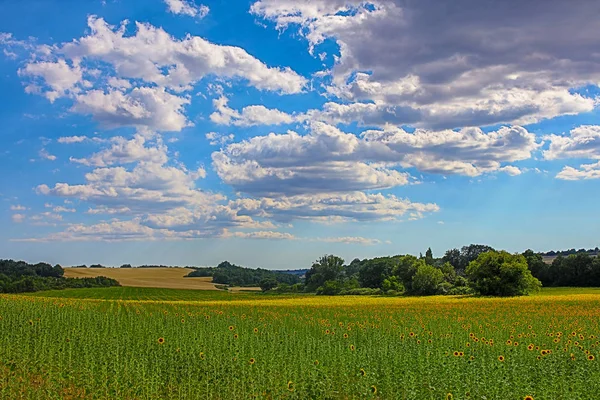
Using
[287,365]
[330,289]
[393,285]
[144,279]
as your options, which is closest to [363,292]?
[393,285]

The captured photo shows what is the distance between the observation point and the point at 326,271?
465ft

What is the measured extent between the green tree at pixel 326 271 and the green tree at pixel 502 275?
6944 cm

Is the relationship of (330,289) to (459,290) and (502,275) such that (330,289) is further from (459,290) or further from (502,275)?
(502,275)

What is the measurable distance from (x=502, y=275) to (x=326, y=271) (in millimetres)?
74758

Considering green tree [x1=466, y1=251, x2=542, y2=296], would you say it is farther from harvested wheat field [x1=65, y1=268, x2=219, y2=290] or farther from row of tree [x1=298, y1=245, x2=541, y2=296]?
harvested wheat field [x1=65, y1=268, x2=219, y2=290]

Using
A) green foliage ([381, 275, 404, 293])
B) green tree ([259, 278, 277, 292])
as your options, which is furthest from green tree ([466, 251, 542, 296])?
Answer: green tree ([259, 278, 277, 292])

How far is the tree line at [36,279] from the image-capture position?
102 metres

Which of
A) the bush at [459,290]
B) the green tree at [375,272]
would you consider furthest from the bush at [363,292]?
the bush at [459,290]

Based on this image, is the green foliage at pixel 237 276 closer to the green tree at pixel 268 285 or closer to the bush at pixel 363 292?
the green tree at pixel 268 285

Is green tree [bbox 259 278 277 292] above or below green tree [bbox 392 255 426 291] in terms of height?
below

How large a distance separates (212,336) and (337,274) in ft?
403

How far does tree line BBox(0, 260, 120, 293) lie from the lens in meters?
102

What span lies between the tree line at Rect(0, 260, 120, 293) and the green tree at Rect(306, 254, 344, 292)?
4644 centimetres

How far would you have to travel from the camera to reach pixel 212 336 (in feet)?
67.4
